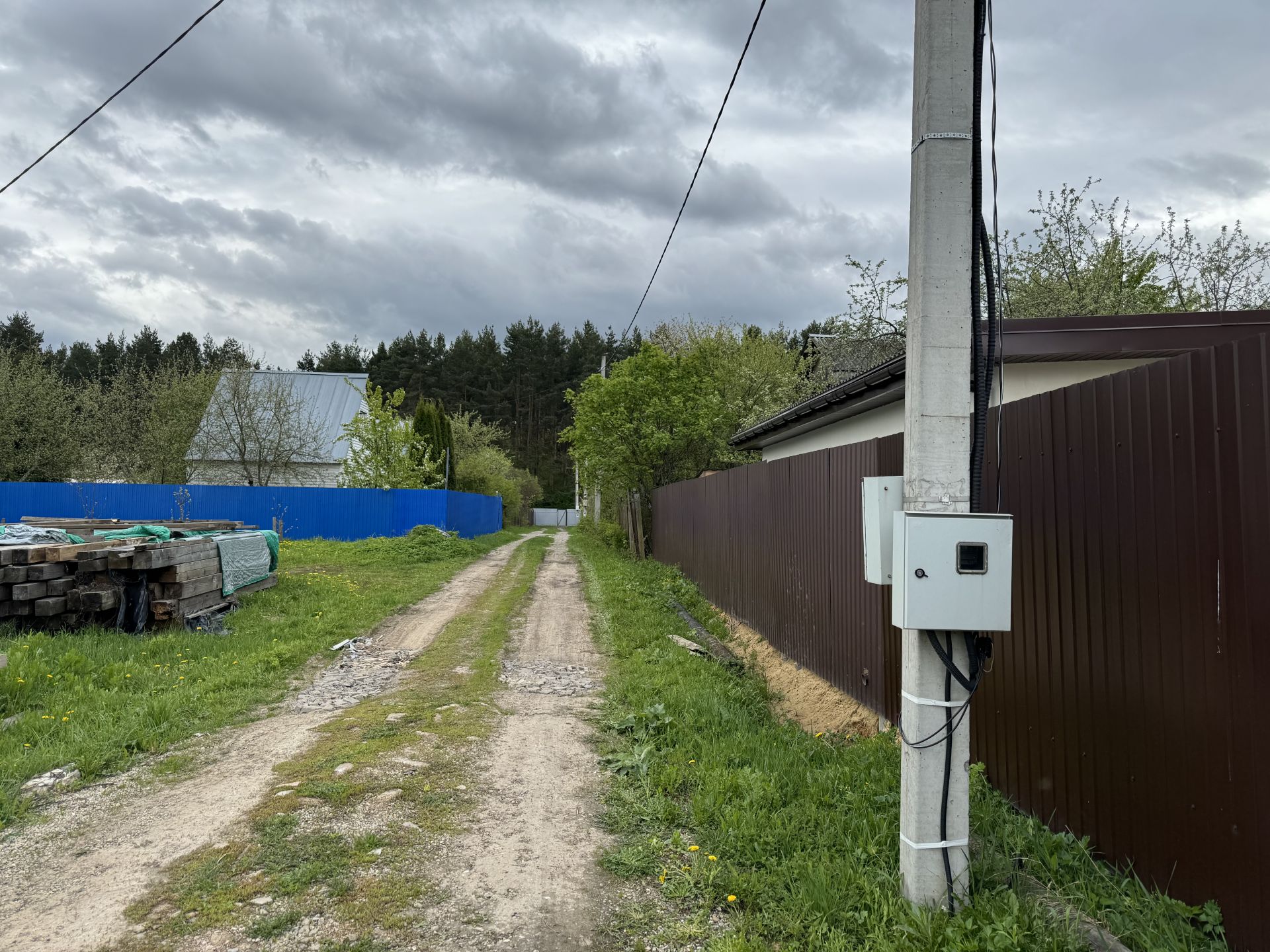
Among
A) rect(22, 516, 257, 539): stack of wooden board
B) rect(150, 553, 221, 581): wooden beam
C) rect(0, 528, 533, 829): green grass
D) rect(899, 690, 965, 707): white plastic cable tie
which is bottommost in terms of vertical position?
rect(0, 528, 533, 829): green grass

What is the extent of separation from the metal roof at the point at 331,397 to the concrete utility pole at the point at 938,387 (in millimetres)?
32618

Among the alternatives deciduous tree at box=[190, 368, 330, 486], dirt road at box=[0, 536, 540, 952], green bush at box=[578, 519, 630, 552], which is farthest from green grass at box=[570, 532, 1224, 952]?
deciduous tree at box=[190, 368, 330, 486]

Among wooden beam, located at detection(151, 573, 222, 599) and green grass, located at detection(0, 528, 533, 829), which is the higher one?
wooden beam, located at detection(151, 573, 222, 599)

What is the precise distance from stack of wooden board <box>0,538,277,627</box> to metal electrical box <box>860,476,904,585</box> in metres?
7.52

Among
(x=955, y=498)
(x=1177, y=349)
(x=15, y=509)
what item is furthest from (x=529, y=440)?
(x=955, y=498)

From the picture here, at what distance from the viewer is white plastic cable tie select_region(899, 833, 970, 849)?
274 cm

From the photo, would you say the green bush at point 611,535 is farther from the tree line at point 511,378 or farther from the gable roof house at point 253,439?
the tree line at point 511,378

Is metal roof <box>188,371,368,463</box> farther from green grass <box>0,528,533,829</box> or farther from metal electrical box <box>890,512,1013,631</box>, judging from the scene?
metal electrical box <box>890,512,1013,631</box>

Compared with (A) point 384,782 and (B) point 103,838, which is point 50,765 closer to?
(B) point 103,838

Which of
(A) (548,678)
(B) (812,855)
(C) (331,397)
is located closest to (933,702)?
(B) (812,855)

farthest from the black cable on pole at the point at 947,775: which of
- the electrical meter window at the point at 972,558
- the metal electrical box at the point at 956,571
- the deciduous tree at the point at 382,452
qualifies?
the deciduous tree at the point at 382,452

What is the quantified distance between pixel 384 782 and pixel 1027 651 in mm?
3331

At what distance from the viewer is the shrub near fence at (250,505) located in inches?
950

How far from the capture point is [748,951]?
104 inches
